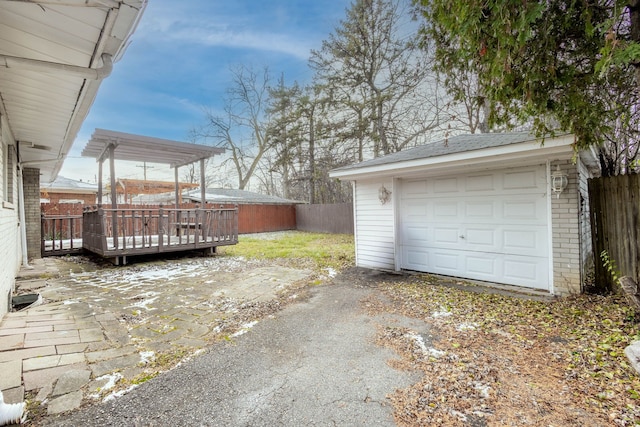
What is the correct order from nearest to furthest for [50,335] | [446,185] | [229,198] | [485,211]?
[50,335] < [485,211] < [446,185] < [229,198]

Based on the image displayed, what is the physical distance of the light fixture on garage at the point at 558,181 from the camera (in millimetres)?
4148

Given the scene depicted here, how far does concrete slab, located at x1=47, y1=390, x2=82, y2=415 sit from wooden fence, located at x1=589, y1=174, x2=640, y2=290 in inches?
231

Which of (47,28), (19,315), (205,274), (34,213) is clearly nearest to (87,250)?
(34,213)

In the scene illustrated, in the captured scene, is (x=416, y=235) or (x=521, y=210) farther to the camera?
(x=416, y=235)

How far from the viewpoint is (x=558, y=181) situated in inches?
165

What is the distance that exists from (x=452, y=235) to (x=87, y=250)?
9.19 m

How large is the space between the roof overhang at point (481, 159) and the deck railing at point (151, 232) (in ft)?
13.8

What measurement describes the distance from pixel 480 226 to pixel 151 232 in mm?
7934

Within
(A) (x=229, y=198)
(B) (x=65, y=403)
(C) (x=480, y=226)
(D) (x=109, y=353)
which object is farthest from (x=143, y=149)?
(A) (x=229, y=198)

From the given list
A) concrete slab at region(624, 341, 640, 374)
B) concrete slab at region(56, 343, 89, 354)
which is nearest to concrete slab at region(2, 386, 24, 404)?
concrete slab at region(56, 343, 89, 354)

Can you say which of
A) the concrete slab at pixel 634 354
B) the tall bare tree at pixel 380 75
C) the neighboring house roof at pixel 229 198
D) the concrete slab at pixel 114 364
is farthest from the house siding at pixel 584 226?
the neighboring house roof at pixel 229 198

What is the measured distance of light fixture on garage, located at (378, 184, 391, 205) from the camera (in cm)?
626

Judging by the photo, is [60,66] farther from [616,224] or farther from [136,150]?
[616,224]

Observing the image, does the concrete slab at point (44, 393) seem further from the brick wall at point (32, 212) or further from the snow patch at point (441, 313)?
the brick wall at point (32, 212)
